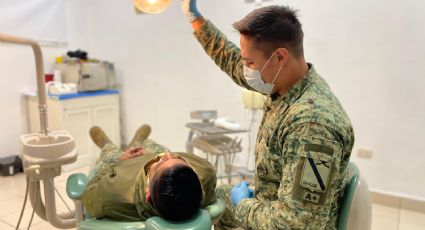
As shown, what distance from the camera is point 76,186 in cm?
162

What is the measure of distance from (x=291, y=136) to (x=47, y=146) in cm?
116

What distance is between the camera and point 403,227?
2482 millimetres

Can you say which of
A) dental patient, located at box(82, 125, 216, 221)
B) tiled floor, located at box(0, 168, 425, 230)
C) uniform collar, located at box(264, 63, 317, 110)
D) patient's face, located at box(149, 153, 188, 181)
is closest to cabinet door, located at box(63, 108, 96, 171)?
tiled floor, located at box(0, 168, 425, 230)

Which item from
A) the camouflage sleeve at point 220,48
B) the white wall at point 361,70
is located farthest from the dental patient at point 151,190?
the white wall at point 361,70

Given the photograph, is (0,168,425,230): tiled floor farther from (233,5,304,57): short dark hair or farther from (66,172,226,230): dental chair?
(233,5,304,57): short dark hair

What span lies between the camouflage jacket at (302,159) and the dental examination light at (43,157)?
3.07 ft

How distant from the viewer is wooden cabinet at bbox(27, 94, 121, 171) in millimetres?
3473

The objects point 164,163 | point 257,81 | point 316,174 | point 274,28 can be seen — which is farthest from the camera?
point 164,163

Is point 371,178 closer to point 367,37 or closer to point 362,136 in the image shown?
point 362,136

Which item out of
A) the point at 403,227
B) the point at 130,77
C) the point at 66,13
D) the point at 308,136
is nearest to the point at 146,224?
the point at 308,136

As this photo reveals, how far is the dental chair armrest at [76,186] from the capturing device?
157cm

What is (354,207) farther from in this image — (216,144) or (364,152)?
(364,152)

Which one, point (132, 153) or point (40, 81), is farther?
point (132, 153)

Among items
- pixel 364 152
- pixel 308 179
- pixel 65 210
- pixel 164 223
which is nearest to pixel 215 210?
pixel 164 223
